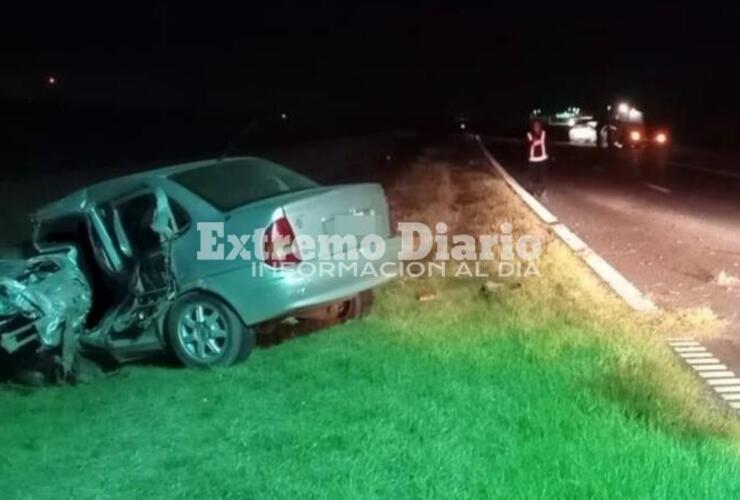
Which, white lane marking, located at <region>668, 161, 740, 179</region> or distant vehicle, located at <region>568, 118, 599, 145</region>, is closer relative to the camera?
white lane marking, located at <region>668, 161, 740, 179</region>

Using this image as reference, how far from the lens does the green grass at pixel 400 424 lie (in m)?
5.24

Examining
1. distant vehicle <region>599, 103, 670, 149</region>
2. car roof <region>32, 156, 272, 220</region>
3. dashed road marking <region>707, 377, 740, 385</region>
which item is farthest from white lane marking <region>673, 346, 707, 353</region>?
distant vehicle <region>599, 103, 670, 149</region>

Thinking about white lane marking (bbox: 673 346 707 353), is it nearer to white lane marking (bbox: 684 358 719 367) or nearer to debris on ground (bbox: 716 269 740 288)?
white lane marking (bbox: 684 358 719 367)

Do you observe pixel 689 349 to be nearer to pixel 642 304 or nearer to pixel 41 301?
pixel 642 304

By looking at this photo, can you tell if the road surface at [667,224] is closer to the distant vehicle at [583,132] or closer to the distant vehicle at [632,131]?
the distant vehicle at [632,131]

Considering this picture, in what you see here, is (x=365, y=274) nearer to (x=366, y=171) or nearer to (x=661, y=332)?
(x=661, y=332)

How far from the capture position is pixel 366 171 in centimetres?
3134

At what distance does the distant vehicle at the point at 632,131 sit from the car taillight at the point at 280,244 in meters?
36.9

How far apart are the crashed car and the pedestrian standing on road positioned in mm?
12123

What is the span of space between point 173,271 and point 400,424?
2.86m

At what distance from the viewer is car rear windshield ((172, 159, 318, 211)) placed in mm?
8547

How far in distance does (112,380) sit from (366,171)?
76.7 ft

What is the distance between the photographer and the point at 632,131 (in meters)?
43.2

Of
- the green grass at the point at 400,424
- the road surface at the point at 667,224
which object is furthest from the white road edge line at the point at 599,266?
the green grass at the point at 400,424
